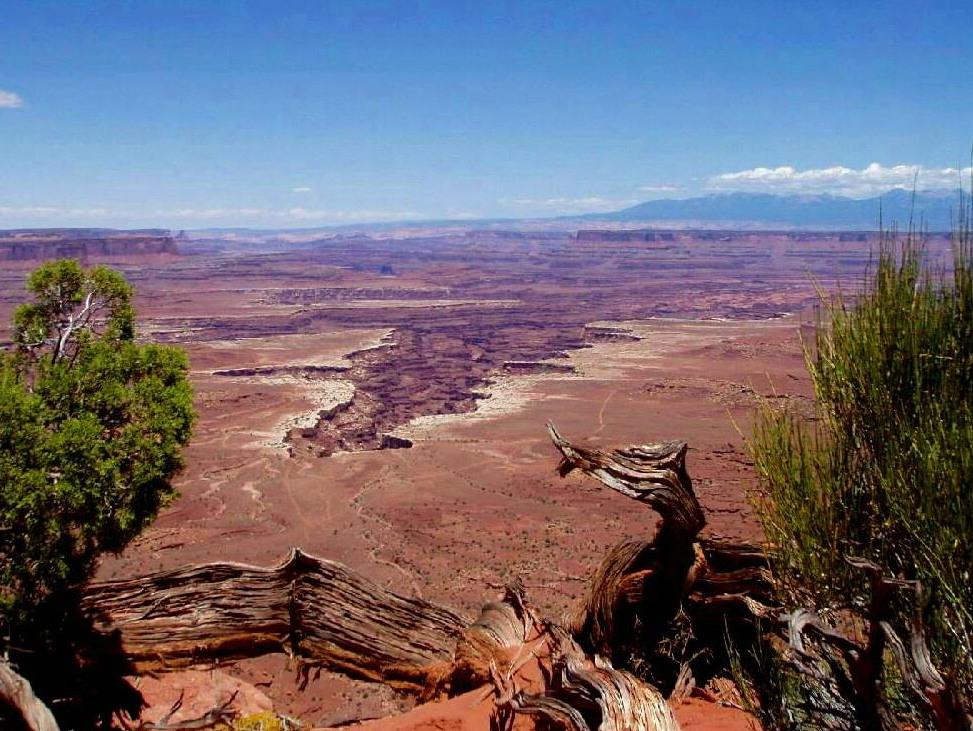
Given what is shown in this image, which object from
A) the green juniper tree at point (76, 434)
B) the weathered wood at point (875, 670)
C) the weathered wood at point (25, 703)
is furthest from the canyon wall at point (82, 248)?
the weathered wood at point (875, 670)

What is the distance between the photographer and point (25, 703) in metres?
6.34

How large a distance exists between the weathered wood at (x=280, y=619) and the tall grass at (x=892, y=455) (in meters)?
4.97

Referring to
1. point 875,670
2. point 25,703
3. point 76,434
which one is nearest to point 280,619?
point 76,434

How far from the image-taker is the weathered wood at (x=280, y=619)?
32.8 feet

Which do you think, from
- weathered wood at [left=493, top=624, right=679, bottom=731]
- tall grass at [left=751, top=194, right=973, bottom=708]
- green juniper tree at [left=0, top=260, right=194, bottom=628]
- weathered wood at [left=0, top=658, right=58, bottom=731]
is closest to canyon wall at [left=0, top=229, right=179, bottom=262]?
green juniper tree at [left=0, top=260, right=194, bottom=628]

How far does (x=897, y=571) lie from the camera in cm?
575

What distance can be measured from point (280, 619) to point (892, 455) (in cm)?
770

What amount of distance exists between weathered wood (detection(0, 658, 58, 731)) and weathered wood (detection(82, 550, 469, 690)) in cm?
345

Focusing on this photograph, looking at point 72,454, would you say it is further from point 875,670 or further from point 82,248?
point 82,248

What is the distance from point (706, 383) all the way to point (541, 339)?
25.5 m

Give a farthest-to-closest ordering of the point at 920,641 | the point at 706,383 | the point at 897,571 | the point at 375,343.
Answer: the point at 375,343, the point at 706,383, the point at 897,571, the point at 920,641

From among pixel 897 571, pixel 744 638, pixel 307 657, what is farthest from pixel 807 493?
pixel 307 657

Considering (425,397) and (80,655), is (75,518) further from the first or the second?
(425,397)

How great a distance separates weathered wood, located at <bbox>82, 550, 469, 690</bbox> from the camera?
998 centimetres
